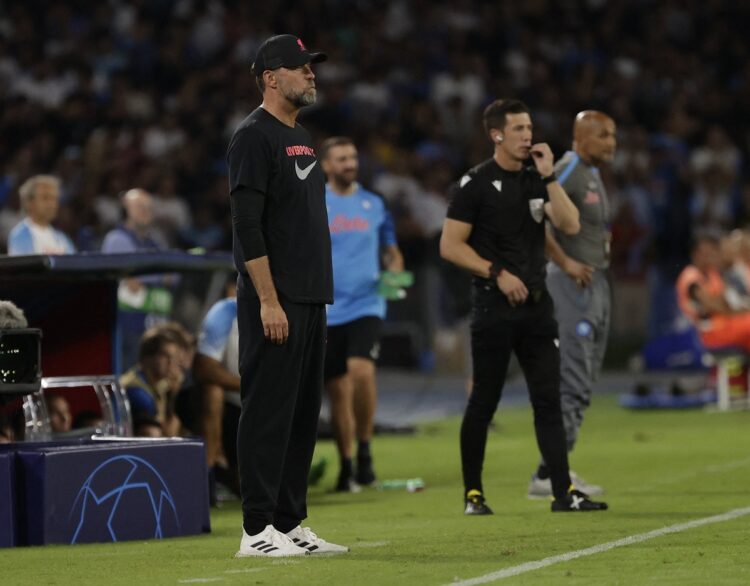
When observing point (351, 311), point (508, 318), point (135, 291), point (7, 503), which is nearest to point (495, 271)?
point (508, 318)

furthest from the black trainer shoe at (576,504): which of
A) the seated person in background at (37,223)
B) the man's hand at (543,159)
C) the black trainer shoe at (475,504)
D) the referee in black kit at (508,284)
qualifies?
the seated person in background at (37,223)

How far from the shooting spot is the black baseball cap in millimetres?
7793

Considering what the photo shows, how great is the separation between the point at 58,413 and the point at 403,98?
45.8 ft

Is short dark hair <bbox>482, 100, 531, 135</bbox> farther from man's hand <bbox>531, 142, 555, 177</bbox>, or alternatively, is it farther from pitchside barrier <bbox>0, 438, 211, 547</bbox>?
pitchside barrier <bbox>0, 438, 211, 547</bbox>

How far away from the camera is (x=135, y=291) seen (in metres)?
15.0

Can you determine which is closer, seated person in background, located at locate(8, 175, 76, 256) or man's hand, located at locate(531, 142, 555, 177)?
man's hand, located at locate(531, 142, 555, 177)

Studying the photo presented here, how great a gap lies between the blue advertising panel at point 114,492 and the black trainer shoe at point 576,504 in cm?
193

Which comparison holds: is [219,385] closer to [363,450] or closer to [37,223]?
[363,450]

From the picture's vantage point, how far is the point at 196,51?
25750mm

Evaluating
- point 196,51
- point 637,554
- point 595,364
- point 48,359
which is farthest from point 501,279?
point 196,51

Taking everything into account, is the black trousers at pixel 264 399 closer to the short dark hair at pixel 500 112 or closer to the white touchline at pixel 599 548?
the white touchline at pixel 599 548

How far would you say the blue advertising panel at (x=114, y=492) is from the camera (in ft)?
28.3

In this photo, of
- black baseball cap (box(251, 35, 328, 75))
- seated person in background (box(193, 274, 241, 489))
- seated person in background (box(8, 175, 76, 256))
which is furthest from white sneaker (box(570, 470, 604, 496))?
seated person in background (box(8, 175, 76, 256))

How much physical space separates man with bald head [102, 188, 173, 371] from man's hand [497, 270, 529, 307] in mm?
5720
